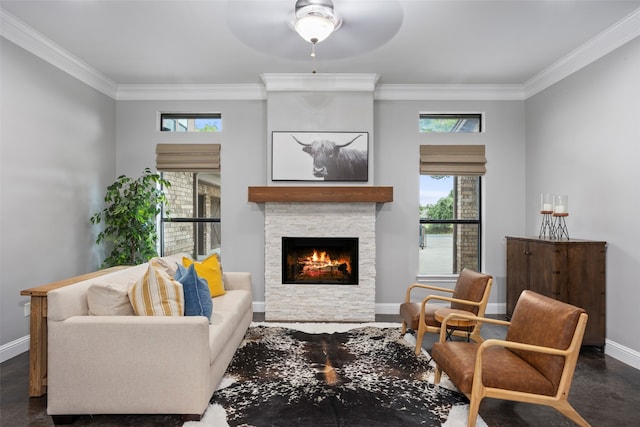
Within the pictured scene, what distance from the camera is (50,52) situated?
3.60 metres

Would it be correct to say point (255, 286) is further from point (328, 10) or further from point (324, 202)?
point (328, 10)

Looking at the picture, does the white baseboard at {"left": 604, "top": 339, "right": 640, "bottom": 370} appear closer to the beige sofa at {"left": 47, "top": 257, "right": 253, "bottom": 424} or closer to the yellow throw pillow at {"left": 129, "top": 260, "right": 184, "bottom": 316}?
the beige sofa at {"left": 47, "top": 257, "right": 253, "bottom": 424}

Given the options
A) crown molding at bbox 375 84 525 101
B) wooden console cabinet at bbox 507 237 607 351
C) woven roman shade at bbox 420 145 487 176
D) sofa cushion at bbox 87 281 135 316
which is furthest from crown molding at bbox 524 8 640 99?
sofa cushion at bbox 87 281 135 316

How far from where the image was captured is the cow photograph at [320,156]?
450cm

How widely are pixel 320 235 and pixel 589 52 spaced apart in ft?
10.9

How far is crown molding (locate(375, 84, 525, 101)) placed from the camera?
473 cm

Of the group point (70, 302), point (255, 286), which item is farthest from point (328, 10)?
point (255, 286)

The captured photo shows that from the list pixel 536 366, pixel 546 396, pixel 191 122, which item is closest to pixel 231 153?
pixel 191 122

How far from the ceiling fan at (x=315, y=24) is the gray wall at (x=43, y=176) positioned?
1.96 m

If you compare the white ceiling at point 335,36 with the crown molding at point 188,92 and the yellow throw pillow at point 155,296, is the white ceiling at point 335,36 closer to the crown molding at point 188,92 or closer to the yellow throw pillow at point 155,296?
the crown molding at point 188,92

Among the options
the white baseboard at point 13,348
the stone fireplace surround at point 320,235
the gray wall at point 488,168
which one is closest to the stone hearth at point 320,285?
the stone fireplace surround at point 320,235

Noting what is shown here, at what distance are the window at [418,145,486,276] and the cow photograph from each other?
3.24ft

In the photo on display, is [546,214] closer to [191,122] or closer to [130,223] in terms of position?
[191,122]

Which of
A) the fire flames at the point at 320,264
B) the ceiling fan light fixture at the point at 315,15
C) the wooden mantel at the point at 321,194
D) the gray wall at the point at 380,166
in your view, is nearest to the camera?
the ceiling fan light fixture at the point at 315,15
